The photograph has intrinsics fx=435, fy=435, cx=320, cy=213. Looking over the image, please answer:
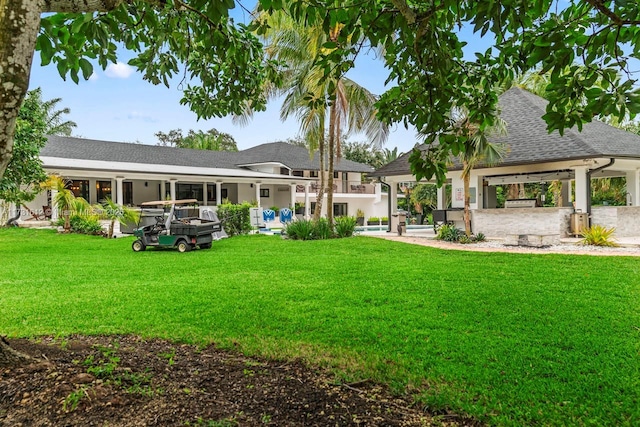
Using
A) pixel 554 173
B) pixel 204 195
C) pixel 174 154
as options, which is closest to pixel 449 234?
pixel 554 173

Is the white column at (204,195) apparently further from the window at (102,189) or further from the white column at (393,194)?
the white column at (393,194)

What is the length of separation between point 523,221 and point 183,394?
48.9ft

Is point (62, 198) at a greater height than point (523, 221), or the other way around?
point (62, 198)

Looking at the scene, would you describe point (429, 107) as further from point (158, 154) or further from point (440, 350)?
point (158, 154)

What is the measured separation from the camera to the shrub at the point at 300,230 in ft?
53.0

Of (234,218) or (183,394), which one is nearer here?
(183,394)

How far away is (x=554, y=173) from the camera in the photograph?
53.5ft

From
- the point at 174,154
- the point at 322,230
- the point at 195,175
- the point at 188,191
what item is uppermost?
the point at 174,154

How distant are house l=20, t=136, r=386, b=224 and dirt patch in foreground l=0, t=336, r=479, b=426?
20144 millimetres

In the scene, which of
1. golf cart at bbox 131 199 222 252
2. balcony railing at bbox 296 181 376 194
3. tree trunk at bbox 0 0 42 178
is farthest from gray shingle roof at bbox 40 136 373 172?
tree trunk at bbox 0 0 42 178

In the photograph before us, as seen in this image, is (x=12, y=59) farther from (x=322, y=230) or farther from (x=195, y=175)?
(x=195, y=175)

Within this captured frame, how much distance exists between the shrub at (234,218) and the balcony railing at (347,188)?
1637cm

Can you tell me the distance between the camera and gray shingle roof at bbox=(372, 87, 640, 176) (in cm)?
1473

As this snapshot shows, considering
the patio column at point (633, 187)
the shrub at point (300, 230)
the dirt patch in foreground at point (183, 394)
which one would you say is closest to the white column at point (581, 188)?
the patio column at point (633, 187)
